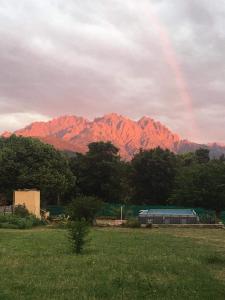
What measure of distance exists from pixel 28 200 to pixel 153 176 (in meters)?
37.1

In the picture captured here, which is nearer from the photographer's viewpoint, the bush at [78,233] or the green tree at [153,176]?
the bush at [78,233]

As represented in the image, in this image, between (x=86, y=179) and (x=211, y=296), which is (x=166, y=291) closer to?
(x=211, y=296)

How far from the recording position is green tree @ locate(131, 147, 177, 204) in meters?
82.9

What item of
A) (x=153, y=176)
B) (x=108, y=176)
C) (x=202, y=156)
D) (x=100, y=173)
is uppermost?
(x=202, y=156)

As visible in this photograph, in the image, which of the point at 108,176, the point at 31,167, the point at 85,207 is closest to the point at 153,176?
the point at 108,176

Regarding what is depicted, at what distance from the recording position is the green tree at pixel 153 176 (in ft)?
272

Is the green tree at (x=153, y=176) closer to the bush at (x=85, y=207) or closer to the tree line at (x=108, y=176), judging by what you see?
the tree line at (x=108, y=176)

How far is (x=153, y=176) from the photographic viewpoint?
83.2 metres

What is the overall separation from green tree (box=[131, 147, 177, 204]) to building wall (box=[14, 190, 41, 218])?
3582 centimetres

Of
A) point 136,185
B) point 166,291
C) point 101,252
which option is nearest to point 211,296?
point 166,291

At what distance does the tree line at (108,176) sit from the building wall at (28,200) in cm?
1604

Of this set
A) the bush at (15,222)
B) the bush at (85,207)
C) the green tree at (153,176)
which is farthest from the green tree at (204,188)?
the bush at (15,222)

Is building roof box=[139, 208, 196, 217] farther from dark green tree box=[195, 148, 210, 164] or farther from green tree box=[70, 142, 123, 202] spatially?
dark green tree box=[195, 148, 210, 164]

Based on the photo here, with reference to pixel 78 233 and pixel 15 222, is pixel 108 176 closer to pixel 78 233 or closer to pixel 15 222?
pixel 15 222
